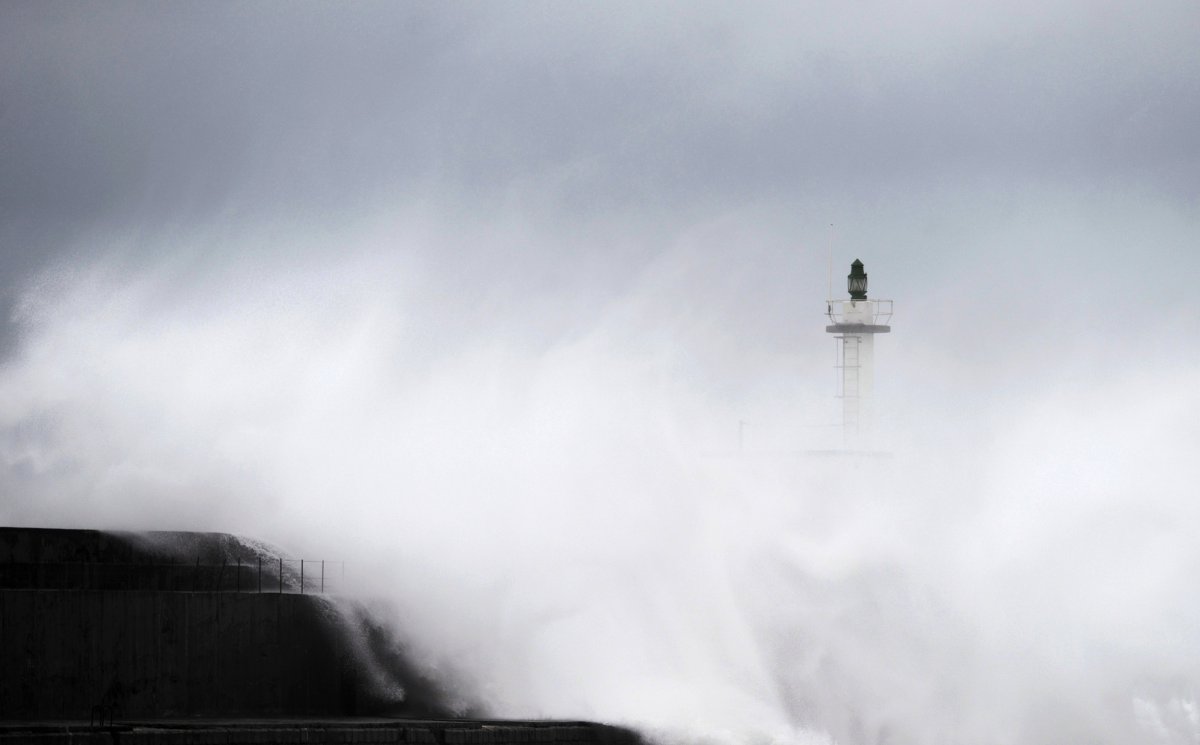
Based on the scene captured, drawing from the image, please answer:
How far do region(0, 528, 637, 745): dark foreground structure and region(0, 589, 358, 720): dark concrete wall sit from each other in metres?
0.02

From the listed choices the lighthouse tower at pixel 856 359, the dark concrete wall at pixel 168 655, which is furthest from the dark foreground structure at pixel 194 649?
the lighthouse tower at pixel 856 359

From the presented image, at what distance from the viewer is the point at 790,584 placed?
102 ft

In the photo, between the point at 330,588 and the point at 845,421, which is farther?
the point at 845,421

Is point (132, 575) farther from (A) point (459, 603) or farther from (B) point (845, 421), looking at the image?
(B) point (845, 421)

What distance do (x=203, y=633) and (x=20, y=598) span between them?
2.30 meters

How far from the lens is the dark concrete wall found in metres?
25.3

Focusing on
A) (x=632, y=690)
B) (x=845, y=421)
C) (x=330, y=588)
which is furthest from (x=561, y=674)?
(x=845, y=421)

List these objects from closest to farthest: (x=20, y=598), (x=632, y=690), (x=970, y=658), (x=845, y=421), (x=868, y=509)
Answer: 1. (x=20, y=598)
2. (x=632, y=690)
3. (x=970, y=658)
4. (x=868, y=509)
5. (x=845, y=421)

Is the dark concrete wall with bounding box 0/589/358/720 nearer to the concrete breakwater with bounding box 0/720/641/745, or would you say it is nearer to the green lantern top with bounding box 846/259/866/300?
the concrete breakwater with bounding box 0/720/641/745

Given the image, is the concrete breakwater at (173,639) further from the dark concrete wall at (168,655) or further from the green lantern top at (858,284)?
the green lantern top at (858,284)

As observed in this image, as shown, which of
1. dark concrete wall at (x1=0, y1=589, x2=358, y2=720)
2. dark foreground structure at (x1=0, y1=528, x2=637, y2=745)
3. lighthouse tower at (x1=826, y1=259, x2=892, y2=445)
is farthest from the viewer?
lighthouse tower at (x1=826, y1=259, x2=892, y2=445)

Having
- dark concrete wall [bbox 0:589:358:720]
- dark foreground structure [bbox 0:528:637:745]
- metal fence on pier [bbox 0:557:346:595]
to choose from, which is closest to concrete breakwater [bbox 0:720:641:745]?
dark foreground structure [bbox 0:528:637:745]

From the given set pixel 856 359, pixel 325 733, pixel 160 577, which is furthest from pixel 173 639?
pixel 856 359

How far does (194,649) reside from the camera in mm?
26250
